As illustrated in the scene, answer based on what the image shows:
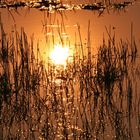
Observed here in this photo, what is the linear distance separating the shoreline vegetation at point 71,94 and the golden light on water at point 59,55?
11 cm

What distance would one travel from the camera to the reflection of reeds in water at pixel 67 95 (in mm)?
6922

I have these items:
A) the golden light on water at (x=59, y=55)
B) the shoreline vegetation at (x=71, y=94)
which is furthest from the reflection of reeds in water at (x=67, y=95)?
the golden light on water at (x=59, y=55)

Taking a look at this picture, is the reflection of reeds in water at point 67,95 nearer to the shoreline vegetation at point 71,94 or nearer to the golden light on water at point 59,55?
the shoreline vegetation at point 71,94

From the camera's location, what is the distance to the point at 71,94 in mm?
8094

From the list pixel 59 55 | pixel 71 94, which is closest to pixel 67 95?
pixel 71 94

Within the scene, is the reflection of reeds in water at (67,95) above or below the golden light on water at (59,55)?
below

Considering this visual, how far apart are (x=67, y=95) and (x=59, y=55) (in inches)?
64.0

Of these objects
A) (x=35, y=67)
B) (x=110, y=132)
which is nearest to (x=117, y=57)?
(x=35, y=67)

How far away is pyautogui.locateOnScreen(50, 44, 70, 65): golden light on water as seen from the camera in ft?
31.3

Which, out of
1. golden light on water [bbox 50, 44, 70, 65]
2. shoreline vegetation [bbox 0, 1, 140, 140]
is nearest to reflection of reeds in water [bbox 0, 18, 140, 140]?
shoreline vegetation [bbox 0, 1, 140, 140]

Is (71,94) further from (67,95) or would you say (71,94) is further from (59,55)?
(59,55)

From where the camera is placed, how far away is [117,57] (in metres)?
9.06

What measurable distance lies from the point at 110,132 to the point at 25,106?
120 cm

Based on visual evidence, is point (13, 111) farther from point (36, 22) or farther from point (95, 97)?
point (36, 22)
